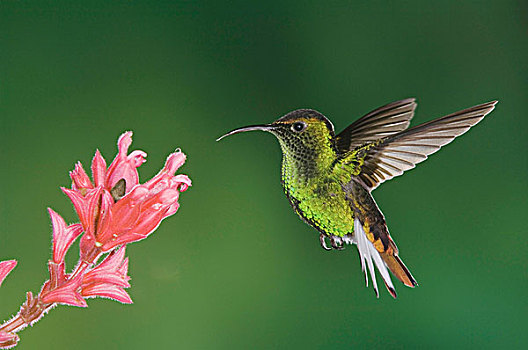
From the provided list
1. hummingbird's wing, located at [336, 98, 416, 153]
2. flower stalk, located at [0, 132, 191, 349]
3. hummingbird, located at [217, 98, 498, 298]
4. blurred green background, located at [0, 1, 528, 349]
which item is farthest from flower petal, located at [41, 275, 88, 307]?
blurred green background, located at [0, 1, 528, 349]

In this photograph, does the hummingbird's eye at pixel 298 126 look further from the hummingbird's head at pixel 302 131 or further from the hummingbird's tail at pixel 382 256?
the hummingbird's tail at pixel 382 256

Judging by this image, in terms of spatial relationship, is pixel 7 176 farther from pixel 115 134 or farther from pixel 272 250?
pixel 272 250

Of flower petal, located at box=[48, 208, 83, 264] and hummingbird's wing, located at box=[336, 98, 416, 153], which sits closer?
flower petal, located at box=[48, 208, 83, 264]

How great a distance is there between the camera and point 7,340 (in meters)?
0.33

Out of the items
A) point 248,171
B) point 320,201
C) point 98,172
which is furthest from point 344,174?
point 248,171

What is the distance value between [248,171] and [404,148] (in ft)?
2.59

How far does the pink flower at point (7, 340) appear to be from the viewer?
0.32 meters

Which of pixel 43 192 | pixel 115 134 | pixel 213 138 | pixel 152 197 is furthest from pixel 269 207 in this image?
pixel 152 197

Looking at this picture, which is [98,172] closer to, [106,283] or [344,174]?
[106,283]

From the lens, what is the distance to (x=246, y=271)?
1337 millimetres

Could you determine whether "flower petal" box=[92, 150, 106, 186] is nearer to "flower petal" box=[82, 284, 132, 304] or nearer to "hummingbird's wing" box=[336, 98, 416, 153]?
"flower petal" box=[82, 284, 132, 304]

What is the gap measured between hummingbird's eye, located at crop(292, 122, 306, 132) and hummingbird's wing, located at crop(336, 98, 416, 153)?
0.09 metres

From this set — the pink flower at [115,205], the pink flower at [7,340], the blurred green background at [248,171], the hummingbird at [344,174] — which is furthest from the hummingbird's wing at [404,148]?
the blurred green background at [248,171]

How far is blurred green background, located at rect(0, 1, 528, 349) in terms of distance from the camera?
4.17 feet
